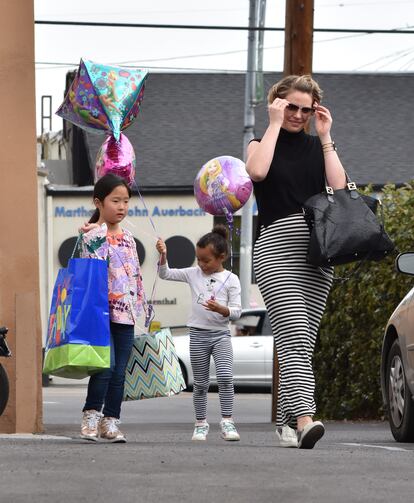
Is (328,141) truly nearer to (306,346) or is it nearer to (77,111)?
(306,346)

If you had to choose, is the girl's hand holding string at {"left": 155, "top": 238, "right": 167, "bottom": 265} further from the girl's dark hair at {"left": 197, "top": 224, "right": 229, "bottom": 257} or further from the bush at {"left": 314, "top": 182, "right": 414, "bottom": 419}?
the bush at {"left": 314, "top": 182, "right": 414, "bottom": 419}

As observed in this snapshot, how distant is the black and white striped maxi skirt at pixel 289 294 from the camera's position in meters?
7.82

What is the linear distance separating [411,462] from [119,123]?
370 cm

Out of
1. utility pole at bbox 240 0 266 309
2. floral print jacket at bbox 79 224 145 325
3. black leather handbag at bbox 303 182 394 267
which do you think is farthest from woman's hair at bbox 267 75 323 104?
utility pole at bbox 240 0 266 309

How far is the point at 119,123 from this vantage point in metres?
9.80

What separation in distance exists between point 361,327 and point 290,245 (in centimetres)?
627

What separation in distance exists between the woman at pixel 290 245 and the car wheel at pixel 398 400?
1959 millimetres

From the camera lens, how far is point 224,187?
1008 centimetres

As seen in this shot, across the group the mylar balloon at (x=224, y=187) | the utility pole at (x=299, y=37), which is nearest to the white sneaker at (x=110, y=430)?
the mylar balloon at (x=224, y=187)

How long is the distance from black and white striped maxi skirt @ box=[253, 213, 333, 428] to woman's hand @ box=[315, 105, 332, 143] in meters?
0.48

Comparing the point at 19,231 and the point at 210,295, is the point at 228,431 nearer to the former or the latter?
the point at 210,295

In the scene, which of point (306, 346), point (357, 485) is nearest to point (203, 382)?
point (306, 346)

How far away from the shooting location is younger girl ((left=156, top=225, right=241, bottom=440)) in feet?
33.6

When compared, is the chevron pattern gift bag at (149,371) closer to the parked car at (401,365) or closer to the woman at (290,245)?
the woman at (290,245)
